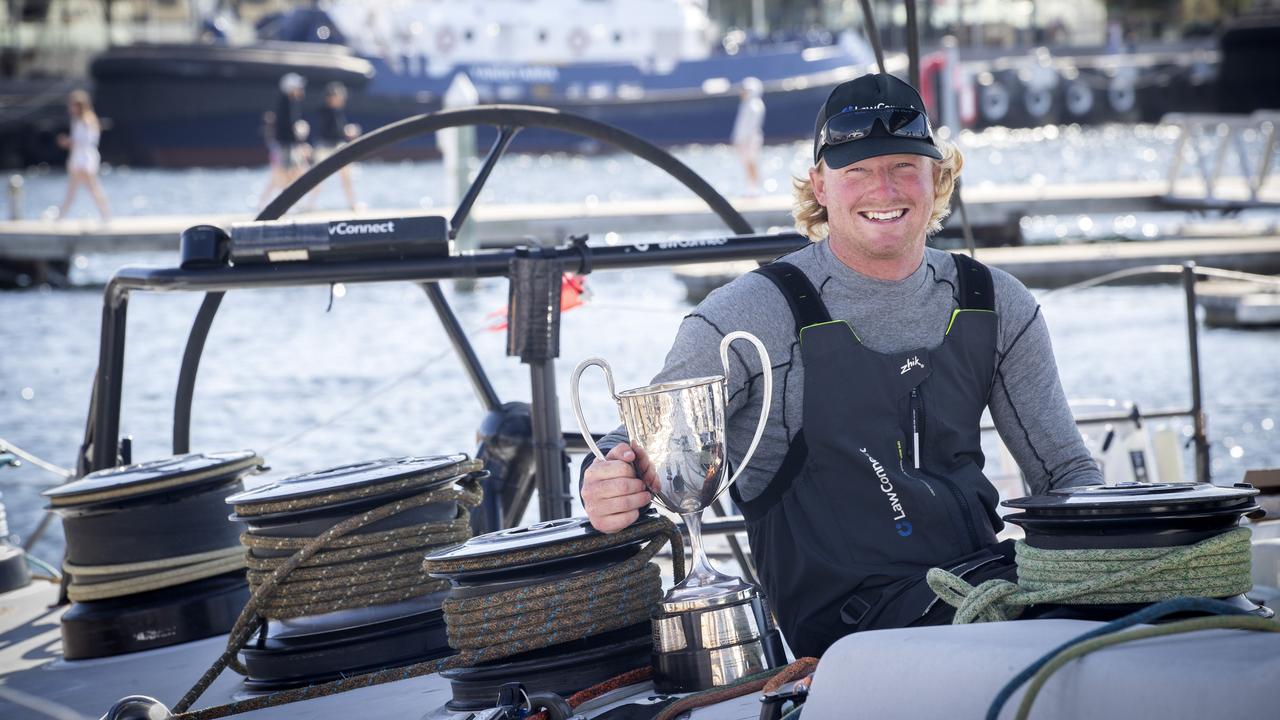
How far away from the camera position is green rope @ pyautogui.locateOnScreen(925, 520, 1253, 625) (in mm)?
1690

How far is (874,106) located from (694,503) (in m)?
0.68

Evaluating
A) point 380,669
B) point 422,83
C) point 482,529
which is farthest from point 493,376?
point 422,83

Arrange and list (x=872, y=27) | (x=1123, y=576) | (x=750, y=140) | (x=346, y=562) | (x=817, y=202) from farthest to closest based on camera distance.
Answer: (x=750, y=140), (x=872, y=27), (x=817, y=202), (x=346, y=562), (x=1123, y=576)

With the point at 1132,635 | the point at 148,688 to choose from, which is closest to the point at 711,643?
the point at 1132,635

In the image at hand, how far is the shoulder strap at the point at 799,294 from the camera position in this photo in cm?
223

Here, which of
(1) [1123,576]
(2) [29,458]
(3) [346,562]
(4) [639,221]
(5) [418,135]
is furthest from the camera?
(4) [639,221]

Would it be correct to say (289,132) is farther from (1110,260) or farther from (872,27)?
(872,27)

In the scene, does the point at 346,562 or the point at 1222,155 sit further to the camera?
the point at 1222,155

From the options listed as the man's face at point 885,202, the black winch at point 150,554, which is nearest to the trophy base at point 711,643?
the man's face at point 885,202

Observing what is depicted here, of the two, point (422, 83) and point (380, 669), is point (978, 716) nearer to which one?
point (380, 669)

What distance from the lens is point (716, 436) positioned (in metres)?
1.88

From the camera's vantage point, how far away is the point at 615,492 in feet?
6.39

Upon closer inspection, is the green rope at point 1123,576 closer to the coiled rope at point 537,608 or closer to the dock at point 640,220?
the coiled rope at point 537,608

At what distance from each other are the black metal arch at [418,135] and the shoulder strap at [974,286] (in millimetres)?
934
